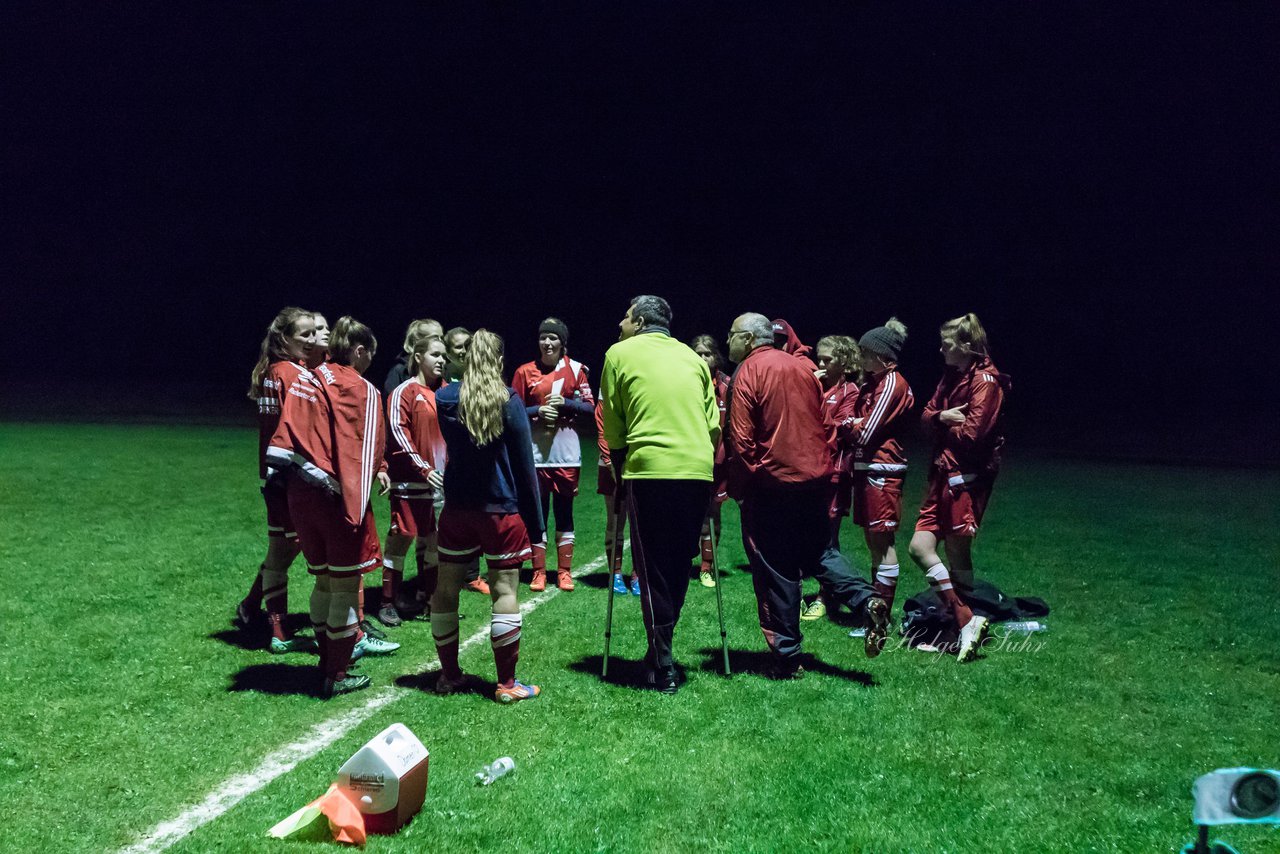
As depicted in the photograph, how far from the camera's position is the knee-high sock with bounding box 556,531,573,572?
8188mm

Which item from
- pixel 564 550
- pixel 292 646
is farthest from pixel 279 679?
pixel 564 550

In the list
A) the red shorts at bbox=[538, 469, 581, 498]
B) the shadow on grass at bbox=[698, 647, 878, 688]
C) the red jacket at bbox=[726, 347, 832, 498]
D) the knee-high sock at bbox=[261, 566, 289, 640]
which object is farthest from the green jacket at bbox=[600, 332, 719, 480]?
the red shorts at bbox=[538, 469, 581, 498]

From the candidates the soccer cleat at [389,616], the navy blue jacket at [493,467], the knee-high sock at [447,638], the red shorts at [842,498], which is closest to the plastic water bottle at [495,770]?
the knee-high sock at [447,638]

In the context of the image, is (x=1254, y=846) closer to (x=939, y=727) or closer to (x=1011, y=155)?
(x=939, y=727)

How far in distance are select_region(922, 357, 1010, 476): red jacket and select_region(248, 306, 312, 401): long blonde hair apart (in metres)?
3.82

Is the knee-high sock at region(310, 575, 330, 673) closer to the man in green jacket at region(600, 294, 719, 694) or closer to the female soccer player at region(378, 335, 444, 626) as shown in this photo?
the female soccer player at region(378, 335, 444, 626)

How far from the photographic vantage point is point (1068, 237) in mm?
33531

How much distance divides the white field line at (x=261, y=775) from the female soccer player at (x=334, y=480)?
279 mm

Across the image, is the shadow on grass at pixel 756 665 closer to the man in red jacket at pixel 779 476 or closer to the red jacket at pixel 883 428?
the man in red jacket at pixel 779 476

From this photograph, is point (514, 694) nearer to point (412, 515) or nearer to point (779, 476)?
point (779, 476)

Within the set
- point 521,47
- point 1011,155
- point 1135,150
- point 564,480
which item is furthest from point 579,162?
point 564,480

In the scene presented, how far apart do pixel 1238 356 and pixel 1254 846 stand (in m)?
32.5

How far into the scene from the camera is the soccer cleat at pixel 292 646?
615cm

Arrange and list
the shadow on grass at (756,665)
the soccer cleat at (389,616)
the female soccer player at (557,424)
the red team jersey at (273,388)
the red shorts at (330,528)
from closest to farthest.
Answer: the red shorts at (330,528) → the red team jersey at (273,388) → the shadow on grass at (756,665) → the soccer cleat at (389,616) → the female soccer player at (557,424)
